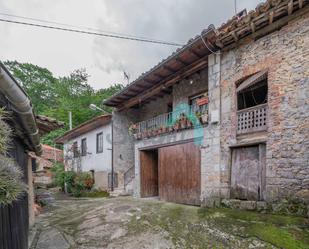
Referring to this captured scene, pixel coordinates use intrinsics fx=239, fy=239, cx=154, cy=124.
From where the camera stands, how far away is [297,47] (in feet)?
20.1

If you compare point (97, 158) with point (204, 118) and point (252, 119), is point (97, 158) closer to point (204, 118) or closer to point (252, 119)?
point (204, 118)

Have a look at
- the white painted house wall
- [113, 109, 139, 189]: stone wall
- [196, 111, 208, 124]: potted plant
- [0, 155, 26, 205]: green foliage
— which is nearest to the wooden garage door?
[196, 111, 208, 124]: potted plant

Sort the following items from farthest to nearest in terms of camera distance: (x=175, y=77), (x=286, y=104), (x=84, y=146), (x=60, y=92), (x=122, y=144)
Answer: (x=60, y=92)
(x=84, y=146)
(x=122, y=144)
(x=175, y=77)
(x=286, y=104)

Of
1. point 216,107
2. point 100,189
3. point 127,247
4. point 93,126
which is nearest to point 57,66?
point 93,126

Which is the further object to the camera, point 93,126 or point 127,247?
point 93,126

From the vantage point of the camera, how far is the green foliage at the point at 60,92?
86.3 ft

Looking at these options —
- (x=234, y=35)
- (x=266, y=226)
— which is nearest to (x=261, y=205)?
(x=266, y=226)

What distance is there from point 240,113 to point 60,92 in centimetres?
2602

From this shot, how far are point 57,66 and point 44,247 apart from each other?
3830 centimetres

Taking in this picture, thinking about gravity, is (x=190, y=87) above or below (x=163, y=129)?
above

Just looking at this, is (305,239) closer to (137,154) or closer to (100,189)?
(137,154)

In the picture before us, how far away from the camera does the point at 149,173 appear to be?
1230cm

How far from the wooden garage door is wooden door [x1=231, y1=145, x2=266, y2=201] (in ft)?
5.41

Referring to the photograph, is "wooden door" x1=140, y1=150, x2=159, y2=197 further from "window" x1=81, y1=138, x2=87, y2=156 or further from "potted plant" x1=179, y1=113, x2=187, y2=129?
"window" x1=81, y1=138, x2=87, y2=156
